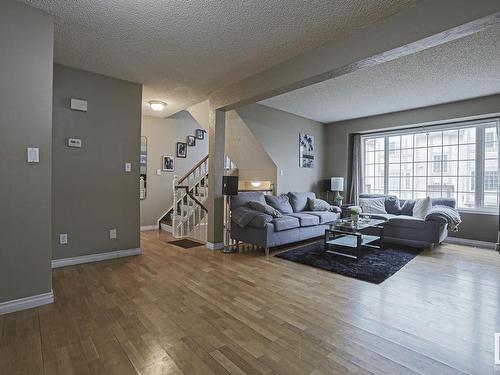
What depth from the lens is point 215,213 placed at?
4457mm

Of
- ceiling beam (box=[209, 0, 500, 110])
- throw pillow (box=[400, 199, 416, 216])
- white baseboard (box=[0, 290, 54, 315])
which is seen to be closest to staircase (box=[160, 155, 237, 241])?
ceiling beam (box=[209, 0, 500, 110])

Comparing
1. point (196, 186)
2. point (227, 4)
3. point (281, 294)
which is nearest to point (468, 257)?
→ point (281, 294)

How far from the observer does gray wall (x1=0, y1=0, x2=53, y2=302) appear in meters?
2.22

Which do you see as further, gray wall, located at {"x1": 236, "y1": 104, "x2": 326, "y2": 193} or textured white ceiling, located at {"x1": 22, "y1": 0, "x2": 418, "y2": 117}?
gray wall, located at {"x1": 236, "y1": 104, "x2": 326, "y2": 193}

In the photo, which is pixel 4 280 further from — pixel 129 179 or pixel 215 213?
pixel 215 213

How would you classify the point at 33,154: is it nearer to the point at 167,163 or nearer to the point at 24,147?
the point at 24,147

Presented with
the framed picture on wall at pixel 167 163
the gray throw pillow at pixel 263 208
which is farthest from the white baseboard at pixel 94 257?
the framed picture on wall at pixel 167 163

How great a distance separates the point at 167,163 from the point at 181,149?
538 mm

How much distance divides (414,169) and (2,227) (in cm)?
699

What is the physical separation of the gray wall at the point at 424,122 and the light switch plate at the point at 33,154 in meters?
6.16

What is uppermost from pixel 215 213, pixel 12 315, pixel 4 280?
pixel 215 213

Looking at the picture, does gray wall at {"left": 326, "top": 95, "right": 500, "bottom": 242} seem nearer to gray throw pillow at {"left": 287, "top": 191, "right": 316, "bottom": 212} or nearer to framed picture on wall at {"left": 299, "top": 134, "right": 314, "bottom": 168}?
framed picture on wall at {"left": 299, "top": 134, "right": 314, "bottom": 168}

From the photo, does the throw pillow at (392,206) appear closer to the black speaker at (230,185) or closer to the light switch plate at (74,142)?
the black speaker at (230,185)

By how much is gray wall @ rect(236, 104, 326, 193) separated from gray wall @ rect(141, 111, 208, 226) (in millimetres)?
2182
